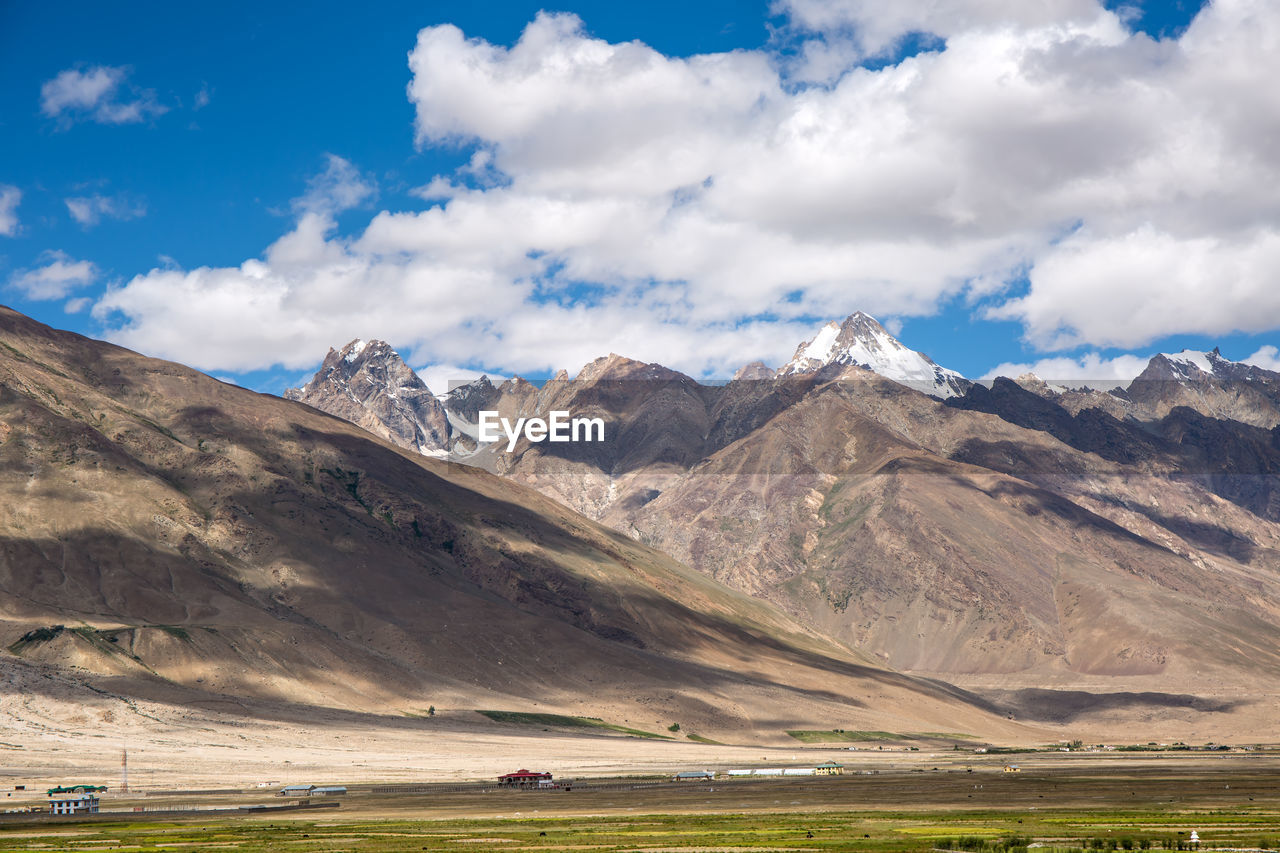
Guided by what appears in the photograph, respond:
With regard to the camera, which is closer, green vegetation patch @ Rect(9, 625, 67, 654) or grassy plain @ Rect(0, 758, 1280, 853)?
grassy plain @ Rect(0, 758, 1280, 853)

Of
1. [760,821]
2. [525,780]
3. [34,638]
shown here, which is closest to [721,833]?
[760,821]

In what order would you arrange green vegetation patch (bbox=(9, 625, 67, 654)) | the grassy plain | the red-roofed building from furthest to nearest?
green vegetation patch (bbox=(9, 625, 67, 654)), the red-roofed building, the grassy plain

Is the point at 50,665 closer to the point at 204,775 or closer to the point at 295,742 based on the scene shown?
the point at 295,742

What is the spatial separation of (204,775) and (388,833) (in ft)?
202

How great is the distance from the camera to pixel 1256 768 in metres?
143

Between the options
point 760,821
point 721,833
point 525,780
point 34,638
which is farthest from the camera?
point 34,638

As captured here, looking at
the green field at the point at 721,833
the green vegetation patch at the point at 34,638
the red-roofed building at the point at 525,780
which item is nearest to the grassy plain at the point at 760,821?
the green field at the point at 721,833

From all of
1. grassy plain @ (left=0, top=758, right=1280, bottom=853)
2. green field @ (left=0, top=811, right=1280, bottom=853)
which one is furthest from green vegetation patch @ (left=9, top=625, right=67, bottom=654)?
green field @ (left=0, top=811, right=1280, bottom=853)

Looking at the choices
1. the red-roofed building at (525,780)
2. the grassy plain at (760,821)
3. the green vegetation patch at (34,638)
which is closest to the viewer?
the grassy plain at (760,821)

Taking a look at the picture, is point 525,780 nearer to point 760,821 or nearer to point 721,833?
point 760,821

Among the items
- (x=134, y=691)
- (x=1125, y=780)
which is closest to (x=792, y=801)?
(x=1125, y=780)

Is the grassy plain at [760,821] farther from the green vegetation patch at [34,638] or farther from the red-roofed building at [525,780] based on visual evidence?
the green vegetation patch at [34,638]

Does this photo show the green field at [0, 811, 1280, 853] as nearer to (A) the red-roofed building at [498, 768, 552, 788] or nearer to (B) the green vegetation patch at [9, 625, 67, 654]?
(A) the red-roofed building at [498, 768, 552, 788]

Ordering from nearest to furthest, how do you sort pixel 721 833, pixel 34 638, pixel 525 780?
pixel 721 833 < pixel 525 780 < pixel 34 638
